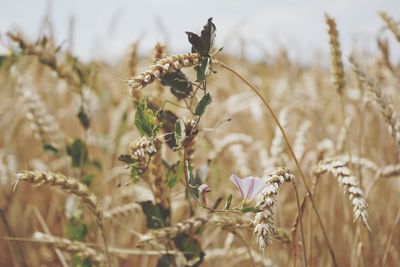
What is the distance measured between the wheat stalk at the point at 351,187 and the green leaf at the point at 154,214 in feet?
0.88

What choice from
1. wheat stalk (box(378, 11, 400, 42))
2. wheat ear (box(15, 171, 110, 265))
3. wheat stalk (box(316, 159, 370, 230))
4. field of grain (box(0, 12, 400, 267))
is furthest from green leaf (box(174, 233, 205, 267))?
wheat stalk (box(378, 11, 400, 42))

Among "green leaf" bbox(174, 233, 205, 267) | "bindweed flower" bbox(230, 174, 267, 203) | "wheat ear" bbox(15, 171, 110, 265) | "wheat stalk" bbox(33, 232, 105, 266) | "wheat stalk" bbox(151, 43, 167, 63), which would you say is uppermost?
"wheat stalk" bbox(151, 43, 167, 63)

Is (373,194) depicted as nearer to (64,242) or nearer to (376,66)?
(376,66)

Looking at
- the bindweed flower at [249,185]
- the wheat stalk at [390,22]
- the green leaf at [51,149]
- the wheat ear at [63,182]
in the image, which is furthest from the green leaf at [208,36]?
the green leaf at [51,149]

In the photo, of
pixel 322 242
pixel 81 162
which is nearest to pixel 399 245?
pixel 322 242

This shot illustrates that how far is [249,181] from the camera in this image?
521 millimetres

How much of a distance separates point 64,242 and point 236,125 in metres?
1.80

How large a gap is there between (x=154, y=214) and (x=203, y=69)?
33 centimetres

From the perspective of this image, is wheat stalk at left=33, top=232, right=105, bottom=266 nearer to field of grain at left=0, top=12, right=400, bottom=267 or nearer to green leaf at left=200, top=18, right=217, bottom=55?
field of grain at left=0, top=12, right=400, bottom=267

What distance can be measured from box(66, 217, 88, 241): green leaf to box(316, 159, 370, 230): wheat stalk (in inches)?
21.2

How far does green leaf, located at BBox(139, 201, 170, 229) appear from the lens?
29.8 inches

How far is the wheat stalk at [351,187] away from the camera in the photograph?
0.53 meters

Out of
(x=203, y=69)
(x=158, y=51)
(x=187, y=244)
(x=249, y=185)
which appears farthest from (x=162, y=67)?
(x=187, y=244)

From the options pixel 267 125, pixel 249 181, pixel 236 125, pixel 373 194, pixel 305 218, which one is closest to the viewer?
pixel 249 181
